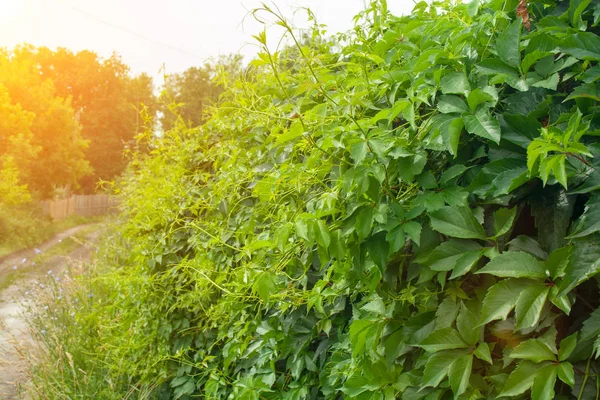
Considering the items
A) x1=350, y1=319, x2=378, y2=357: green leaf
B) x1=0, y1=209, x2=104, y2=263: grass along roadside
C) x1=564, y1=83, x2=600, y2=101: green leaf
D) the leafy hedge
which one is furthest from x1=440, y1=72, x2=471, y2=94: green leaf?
x1=0, y1=209, x2=104, y2=263: grass along roadside

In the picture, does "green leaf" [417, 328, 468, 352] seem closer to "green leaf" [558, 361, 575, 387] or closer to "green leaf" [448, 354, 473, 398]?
"green leaf" [448, 354, 473, 398]

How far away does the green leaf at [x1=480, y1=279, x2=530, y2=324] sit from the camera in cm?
117

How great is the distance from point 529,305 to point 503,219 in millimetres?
217

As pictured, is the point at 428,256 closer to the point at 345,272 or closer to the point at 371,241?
the point at 371,241

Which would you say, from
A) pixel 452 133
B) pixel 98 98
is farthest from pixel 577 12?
pixel 98 98

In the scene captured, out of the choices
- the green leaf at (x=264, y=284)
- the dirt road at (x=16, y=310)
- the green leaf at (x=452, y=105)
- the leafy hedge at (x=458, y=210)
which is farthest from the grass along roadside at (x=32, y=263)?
the green leaf at (x=452, y=105)

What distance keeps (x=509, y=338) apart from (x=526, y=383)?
4.8 inches

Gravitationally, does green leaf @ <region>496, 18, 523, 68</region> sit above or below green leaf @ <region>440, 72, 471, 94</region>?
above

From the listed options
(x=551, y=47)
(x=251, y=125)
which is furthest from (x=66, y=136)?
(x=551, y=47)

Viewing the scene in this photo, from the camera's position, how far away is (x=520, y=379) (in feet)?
3.83

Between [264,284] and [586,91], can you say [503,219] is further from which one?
[264,284]

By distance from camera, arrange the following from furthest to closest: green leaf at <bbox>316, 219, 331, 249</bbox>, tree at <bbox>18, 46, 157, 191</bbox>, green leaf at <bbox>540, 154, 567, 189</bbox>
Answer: tree at <bbox>18, 46, 157, 191</bbox>
green leaf at <bbox>316, 219, 331, 249</bbox>
green leaf at <bbox>540, 154, 567, 189</bbox>

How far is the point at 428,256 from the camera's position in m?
1.32

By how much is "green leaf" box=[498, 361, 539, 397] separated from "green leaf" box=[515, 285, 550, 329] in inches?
3.9
